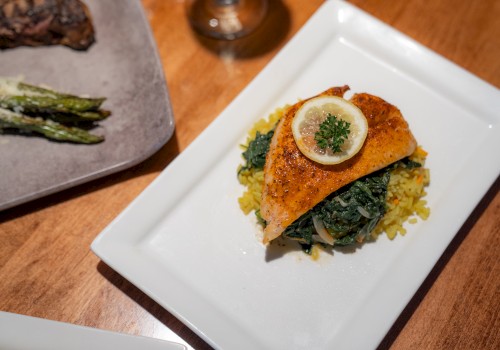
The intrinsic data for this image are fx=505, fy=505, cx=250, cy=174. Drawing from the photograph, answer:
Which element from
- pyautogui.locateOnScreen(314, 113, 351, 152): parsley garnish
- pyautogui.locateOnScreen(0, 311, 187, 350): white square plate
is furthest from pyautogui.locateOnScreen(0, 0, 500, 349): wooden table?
pyautogui.locateOnScreen(314, 113, 351, 152): parsley garnish

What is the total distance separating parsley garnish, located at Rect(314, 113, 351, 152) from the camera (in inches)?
124

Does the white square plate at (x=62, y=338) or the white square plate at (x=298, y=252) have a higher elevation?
the white square plate at (x=298, y=252)

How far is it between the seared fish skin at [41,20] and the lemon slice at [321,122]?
6.91ft

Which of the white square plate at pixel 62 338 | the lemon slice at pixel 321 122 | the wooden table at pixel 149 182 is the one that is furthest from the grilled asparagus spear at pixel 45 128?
the lemon slice at pixel 321 122

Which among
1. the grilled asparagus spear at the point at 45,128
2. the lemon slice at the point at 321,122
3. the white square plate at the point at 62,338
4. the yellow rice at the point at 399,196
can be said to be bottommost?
the white square plate at the point at 62,338

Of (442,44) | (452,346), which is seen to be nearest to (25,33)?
(442,44)

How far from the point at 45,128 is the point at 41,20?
0.96 metres

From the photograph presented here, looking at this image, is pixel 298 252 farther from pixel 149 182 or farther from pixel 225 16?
pixel 225 16

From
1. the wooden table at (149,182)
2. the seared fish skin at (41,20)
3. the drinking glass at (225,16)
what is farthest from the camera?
the drinking glass at (225,16)

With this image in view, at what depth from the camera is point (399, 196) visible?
11.4ft

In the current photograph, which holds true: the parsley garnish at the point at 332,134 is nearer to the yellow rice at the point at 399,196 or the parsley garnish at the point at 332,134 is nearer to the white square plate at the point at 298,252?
the yellow rice at the point at 399,196

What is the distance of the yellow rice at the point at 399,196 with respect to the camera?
11.3 ft

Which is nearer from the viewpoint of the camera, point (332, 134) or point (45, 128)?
point (332, 134)

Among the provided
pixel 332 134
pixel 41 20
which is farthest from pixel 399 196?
pixel 41 20
